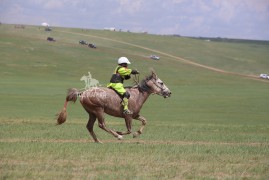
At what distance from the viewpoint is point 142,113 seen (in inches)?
1655

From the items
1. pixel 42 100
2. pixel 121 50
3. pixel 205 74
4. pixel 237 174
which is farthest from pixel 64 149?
pixel 121 50

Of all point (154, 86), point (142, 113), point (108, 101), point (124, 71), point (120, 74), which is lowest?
point (142, 113)

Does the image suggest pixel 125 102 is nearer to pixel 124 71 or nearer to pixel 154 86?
pixel 124 71

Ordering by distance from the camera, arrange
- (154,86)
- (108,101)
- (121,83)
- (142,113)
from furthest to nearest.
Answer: (142,113) → (154,86) → (121,83) → (108,101)

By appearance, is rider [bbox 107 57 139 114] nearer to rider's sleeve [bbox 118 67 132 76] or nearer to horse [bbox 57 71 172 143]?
rider's sleeve [bbox 118 67 132 76]

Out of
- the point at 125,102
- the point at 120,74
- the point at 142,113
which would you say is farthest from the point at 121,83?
the point at 142,113

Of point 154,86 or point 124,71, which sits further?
point 154,86

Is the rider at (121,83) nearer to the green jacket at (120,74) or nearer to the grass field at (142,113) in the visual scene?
the green jacket at (120,74)

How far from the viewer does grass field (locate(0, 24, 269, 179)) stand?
11.4 meters

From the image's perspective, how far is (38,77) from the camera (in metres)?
80.9

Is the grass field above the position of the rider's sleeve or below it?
below

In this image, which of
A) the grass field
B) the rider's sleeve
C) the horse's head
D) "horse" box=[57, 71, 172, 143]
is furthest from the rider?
the grass field

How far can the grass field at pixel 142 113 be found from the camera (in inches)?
447

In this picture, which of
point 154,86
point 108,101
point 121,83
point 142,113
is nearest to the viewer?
point 108,101
